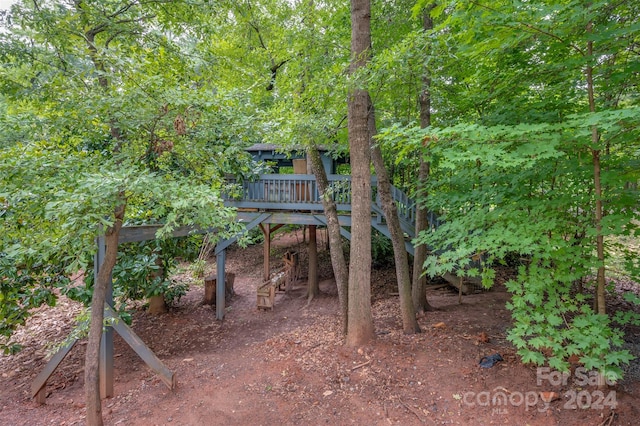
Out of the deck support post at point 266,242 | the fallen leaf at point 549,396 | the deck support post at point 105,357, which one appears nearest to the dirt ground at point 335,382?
the fallen leaf at point 549,396

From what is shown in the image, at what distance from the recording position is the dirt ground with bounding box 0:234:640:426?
3.54 meters

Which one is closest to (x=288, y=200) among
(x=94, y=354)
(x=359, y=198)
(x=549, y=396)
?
(x=359, y=198)

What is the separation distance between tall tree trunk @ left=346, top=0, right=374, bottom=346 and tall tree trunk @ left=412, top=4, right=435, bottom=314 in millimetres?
916

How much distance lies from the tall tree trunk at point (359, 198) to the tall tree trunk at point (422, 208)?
0.92 meters

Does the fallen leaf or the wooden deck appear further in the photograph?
the wooden deck

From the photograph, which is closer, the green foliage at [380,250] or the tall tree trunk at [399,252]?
the tall tree trunk at [399,252]

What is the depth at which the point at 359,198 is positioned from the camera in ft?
16.1

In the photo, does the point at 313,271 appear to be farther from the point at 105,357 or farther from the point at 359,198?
the point at 105,357

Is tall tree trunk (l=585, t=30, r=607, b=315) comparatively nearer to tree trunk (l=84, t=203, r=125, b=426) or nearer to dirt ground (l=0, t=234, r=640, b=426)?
dirt ground (l=0, t=234, r=640, b=426)

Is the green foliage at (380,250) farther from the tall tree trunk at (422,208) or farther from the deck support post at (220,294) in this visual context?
the deck support post at (220,294)

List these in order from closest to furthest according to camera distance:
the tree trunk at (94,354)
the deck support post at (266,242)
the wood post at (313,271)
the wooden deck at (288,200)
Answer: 1. the tree trunk at (94,354)
2. the wooden deck at (288,200)
3. the wood post at (313,271)
4. the deck support post at (266,242)

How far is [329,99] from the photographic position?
5.51m

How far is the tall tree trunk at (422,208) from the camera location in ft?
18.2

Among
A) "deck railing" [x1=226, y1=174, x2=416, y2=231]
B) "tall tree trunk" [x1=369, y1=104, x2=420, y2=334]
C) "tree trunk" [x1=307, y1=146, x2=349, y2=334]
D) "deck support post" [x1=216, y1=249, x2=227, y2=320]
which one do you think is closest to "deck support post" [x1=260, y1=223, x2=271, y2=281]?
"deck railing" [x1=226, y1=174, x2=416, y2=231]
